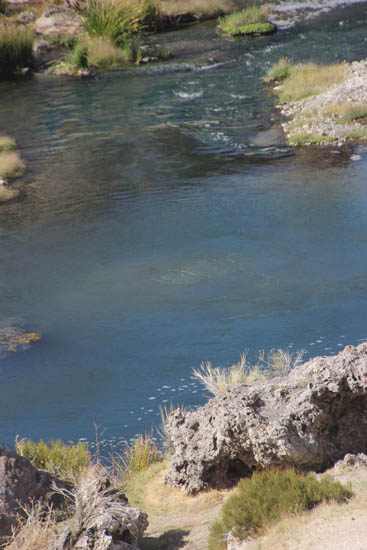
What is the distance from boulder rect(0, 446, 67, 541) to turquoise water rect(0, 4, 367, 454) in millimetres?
2490

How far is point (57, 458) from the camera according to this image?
6.91 m

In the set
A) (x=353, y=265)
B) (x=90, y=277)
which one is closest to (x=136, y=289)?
(x=90, y=277)

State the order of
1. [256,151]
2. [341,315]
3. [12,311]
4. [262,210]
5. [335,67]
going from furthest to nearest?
[335,67]
[256,151]
[262,210]
[12,311]
[341,315]

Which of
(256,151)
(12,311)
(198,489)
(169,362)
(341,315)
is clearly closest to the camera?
→ (198,489)

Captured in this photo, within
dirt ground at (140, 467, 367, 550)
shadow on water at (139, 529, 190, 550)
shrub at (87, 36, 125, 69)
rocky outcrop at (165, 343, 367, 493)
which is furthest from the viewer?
shrub at (87, 36, 125, 69)

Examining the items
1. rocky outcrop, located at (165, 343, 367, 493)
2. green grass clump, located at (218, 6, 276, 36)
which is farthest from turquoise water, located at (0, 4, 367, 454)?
green grass clump, located at (218, 6, 276, 36)

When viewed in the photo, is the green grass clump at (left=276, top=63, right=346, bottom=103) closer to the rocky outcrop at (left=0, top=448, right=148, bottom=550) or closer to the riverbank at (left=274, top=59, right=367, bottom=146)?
the riverbank at (left=274, top=59, right=367, bottom=146)

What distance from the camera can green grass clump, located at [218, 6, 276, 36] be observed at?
32.8 meters

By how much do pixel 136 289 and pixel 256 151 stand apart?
8.79 meters

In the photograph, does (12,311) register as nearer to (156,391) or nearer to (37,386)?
(37,386)

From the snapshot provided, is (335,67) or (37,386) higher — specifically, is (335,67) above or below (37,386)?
above

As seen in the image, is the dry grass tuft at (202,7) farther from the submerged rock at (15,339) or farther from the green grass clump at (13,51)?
the submerged rock at (15,339)

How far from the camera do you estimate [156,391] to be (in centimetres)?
915

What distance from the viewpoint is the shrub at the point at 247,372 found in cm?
785
